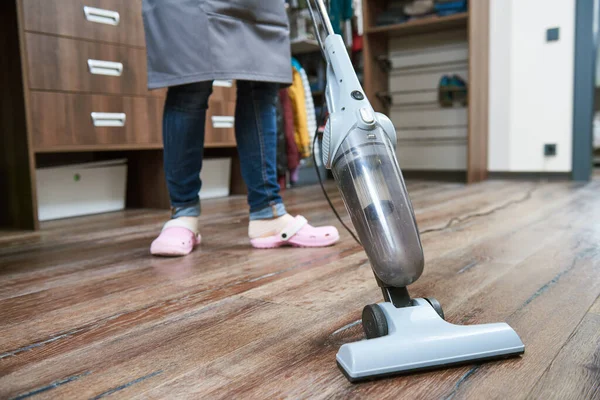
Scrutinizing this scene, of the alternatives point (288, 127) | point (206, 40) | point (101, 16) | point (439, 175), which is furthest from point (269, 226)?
point (439, 175)

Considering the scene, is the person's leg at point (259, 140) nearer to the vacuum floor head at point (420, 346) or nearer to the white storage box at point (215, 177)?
the vacuum floor head at point (420, 346)

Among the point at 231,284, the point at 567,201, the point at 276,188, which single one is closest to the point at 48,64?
the point at 276,188

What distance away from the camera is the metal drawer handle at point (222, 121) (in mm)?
2475

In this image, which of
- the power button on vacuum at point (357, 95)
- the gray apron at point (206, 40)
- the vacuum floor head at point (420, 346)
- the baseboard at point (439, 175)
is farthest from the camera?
the baseboard at point (439, 175)

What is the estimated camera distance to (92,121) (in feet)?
6.37

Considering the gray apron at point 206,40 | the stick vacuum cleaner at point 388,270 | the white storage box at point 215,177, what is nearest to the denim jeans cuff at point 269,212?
the gray apron at point 206,40

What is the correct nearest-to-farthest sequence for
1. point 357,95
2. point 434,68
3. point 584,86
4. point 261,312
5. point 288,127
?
point 357,95 → point 261,312 → point 288,127 → point 584,86 → point 434,68

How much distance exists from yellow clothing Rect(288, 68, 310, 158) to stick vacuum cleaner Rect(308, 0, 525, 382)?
2288 mm

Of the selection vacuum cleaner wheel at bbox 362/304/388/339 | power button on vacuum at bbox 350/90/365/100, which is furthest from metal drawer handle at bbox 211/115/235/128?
vacuum cleaner wheel at bbox 362/304/388/339

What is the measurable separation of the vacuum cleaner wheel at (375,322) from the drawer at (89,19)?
1618 millimetres

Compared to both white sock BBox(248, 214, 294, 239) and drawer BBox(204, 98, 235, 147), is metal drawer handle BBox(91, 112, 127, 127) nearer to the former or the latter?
drawer BBox(204, 98, 235, 147)

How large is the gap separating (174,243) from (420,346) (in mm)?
812

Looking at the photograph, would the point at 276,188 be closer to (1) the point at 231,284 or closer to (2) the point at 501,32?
(1) the point at 231,284

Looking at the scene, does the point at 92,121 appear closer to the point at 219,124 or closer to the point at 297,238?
the point at 219,124
